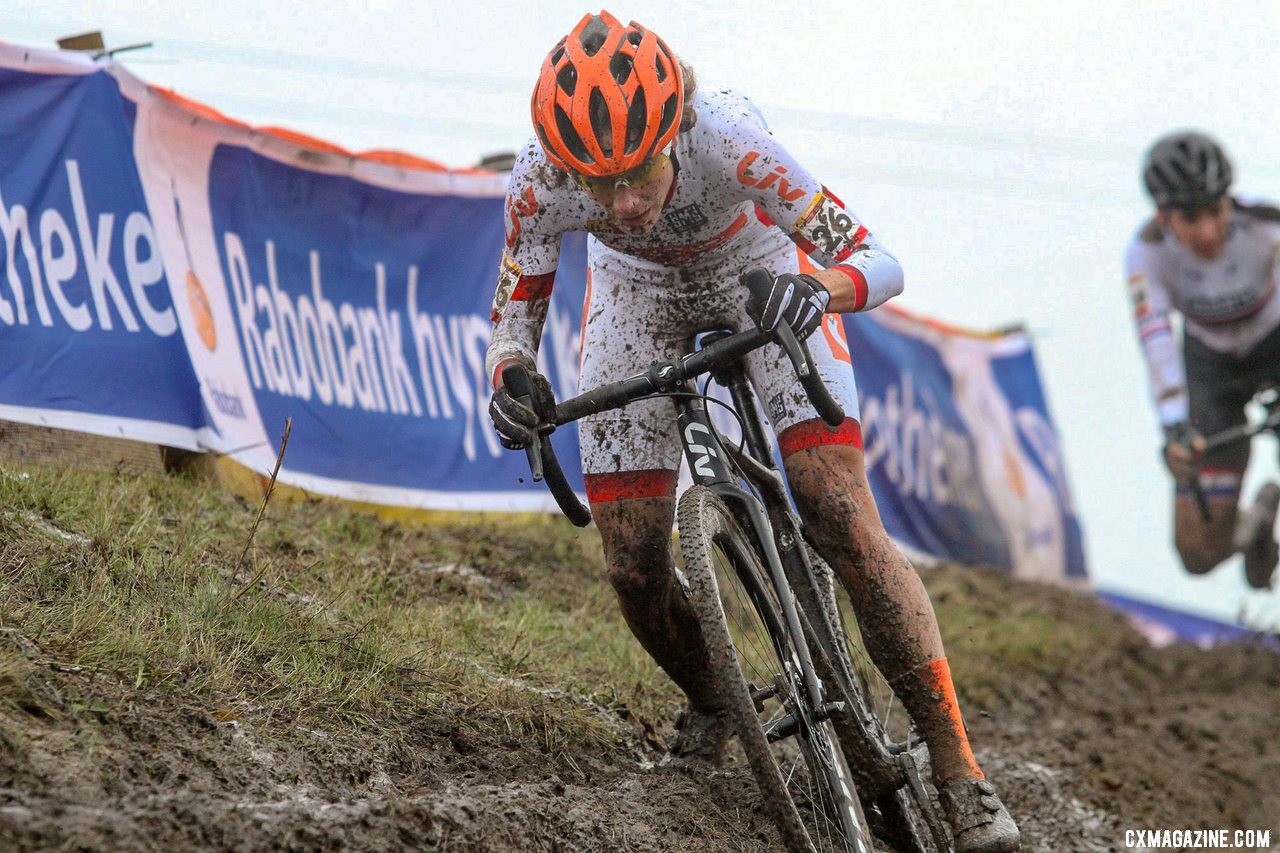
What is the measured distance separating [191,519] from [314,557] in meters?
0.56

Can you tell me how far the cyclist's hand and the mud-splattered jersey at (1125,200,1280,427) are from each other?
0.08 metres

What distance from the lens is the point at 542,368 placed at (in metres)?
10.0

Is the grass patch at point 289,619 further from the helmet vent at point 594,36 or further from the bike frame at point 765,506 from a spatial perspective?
the helmet vent at point 594,36

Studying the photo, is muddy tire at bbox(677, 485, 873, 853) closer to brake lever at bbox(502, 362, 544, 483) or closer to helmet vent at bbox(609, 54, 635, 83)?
brake lever at bbox(502, 362, 544, 483)

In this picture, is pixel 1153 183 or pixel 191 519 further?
pixel 1153 183

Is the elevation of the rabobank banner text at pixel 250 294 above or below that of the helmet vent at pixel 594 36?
below

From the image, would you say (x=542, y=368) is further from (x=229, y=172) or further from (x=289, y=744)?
(x=289, y=744)

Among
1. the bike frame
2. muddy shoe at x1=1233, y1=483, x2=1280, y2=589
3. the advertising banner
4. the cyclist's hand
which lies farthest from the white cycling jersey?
the advertising banner

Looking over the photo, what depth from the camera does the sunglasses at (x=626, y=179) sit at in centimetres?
443

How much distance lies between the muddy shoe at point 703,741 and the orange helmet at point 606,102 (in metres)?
2.13

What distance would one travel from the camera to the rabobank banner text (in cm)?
705

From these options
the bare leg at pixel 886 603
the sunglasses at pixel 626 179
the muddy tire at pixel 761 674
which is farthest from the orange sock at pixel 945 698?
the sunglasses at pixel 626 179

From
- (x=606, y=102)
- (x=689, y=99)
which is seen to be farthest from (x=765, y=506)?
(x=606, y=102)

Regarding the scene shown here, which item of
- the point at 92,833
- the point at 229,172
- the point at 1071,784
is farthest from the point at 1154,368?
the point at 92,833
